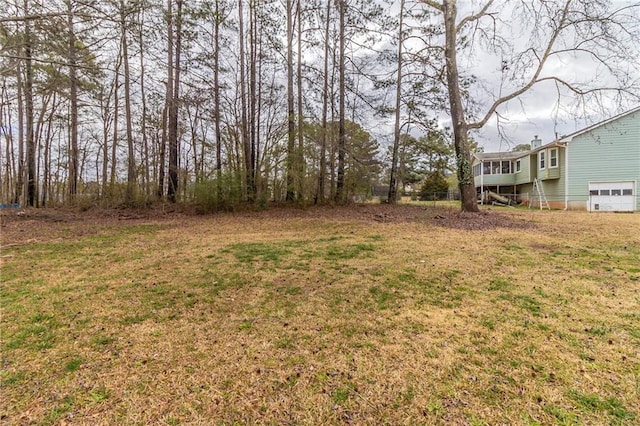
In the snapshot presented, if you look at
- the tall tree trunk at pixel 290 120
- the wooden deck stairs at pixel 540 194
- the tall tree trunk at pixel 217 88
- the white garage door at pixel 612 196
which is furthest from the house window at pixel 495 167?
the tall tree trunk at pixel 217 88

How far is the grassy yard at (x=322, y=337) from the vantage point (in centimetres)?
168

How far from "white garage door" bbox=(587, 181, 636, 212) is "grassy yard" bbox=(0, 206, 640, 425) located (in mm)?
14253

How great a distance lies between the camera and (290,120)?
1145 centimetres

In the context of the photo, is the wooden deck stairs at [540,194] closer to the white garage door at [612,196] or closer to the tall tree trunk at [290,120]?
the white garage door at [612,196]

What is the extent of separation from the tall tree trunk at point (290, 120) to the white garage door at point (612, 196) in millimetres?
16327

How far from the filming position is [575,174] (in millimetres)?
16406

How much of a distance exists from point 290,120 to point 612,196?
56.6ft

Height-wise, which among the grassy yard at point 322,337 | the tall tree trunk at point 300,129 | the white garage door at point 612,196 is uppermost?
the tall tree trunk at point 300,129

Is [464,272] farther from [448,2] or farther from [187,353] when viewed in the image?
[448,2]

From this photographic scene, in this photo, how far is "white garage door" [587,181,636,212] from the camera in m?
15.2

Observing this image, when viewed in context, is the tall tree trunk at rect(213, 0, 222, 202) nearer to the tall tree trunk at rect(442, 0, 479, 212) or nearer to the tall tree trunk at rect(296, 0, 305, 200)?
the tall tree trunk at rect(296, 0, 305, 200)

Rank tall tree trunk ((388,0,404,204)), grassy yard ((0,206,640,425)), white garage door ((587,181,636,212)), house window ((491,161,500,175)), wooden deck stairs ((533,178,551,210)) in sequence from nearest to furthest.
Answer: grassy yard ((0,206,640,425))
tall tree trunk ((388,0,404,204))
white garage door ((587,181,636,212))
wooden deck stairs ((533,178,551,210))
house window ((491,161,500,175))

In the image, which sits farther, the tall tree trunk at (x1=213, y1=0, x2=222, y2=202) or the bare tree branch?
the tall tree trunk at (x1=213, y1=0, x2=222, y2=202)

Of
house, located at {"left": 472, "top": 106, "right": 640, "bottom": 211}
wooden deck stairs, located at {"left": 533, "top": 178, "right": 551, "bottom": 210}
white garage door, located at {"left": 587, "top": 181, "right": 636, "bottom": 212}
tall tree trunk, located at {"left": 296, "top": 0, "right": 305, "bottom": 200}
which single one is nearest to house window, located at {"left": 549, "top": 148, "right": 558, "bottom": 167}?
house, located at {"left": 472, "top": 106, "right": 640, "bottom": 211}
